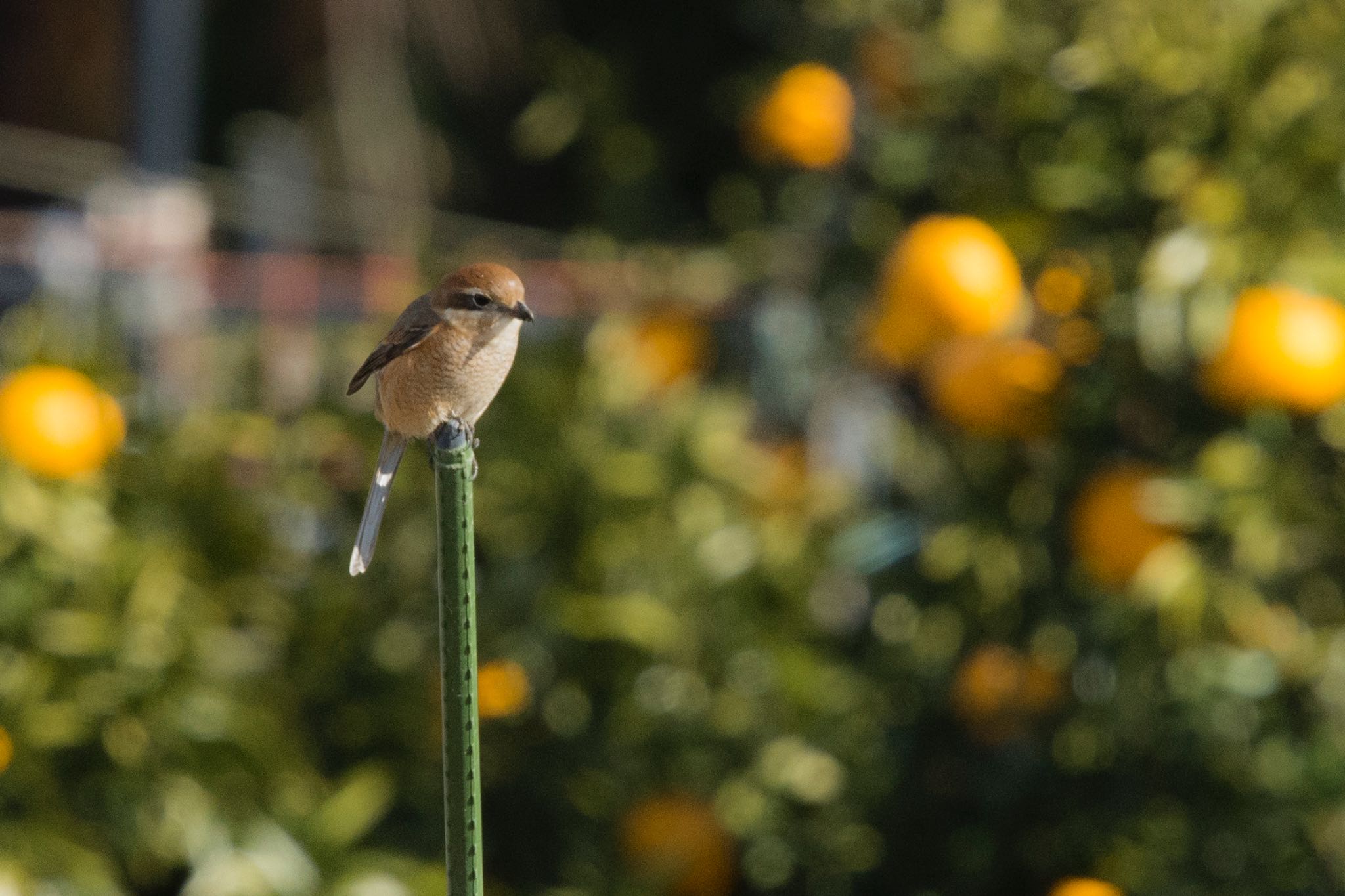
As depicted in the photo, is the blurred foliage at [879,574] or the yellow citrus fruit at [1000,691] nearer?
the blurred foliage at [879,574]

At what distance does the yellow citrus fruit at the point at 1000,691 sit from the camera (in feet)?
5.11

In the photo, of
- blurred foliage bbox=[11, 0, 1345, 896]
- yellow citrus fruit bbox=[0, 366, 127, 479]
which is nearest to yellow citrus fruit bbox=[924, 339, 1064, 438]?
blurred foliage bbox=[11, 0, 1345, 896]

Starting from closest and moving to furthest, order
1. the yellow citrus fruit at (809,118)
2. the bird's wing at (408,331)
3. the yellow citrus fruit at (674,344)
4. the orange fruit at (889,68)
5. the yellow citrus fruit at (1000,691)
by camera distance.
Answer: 1. the bird's wing at (408,331)
2. the yellow citrus fruit at (1000,691)
3. the orange fruit at (889,68)
4. the yellow citrus fruit at (809,118)
5. the yellow citrus fruit at (674,344)

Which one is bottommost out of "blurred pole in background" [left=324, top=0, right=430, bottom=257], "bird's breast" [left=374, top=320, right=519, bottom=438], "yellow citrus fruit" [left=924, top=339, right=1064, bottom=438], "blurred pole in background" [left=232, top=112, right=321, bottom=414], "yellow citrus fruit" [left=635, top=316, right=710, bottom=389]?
"bird's breast" [left=374, top=320, right=519, bottom=438]

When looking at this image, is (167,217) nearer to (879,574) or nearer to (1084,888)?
(879,574)

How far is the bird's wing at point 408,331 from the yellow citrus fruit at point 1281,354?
2.69ft

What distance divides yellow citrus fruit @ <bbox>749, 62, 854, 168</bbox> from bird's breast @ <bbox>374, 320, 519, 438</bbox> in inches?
43.6

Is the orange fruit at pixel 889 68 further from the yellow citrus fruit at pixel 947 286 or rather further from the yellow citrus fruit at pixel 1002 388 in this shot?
the yellow citrus fruit at pixel 1002 388

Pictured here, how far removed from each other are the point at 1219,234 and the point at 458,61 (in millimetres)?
2978

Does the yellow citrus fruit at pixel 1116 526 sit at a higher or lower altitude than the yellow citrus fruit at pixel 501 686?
higher

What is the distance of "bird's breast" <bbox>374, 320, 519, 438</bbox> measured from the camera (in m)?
0.85

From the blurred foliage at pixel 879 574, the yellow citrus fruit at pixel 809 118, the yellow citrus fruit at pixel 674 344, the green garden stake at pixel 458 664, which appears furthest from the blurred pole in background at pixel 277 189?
the green garden stake at pixel 458 664

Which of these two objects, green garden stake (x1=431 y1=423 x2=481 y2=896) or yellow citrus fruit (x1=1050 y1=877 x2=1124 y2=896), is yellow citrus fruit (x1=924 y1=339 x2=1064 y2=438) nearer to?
yellow citrus fruit (x1=1050 y1=877 x2=1124 y2=896)

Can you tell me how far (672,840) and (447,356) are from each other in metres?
0.94
